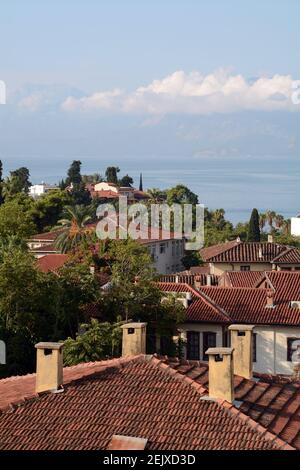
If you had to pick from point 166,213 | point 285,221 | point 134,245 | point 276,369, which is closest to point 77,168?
point 285,221

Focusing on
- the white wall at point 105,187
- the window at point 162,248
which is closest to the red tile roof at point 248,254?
the window at point 162,248

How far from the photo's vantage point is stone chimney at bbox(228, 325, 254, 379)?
56.2 feet

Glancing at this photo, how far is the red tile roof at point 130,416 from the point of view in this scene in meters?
13.5

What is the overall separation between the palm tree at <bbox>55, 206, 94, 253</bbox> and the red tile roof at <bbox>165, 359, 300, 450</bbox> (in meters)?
36.6

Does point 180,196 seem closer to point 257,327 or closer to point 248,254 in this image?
point 248,254

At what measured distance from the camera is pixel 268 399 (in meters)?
15.8

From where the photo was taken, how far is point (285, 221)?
10350 centimetres

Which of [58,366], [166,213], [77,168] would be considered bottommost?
[58,366]

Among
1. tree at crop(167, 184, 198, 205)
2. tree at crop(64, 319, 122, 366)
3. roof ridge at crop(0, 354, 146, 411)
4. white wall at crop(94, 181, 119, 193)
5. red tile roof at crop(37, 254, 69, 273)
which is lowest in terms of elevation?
tree at crop(64, 319, 122, 366)

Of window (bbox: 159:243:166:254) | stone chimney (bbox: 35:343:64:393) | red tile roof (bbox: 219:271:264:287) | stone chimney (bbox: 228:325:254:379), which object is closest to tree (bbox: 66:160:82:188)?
window (bbox: 159:243:166:254)

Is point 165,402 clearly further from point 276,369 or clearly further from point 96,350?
point 276,369

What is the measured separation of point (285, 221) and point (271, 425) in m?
90.2

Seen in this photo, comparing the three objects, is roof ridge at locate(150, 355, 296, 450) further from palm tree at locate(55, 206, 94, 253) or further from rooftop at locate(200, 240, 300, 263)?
rooftop at locate(200, 240, 300, 263)

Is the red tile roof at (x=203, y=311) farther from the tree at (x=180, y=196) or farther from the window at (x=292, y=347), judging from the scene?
the tree at (x=180, y=196)
